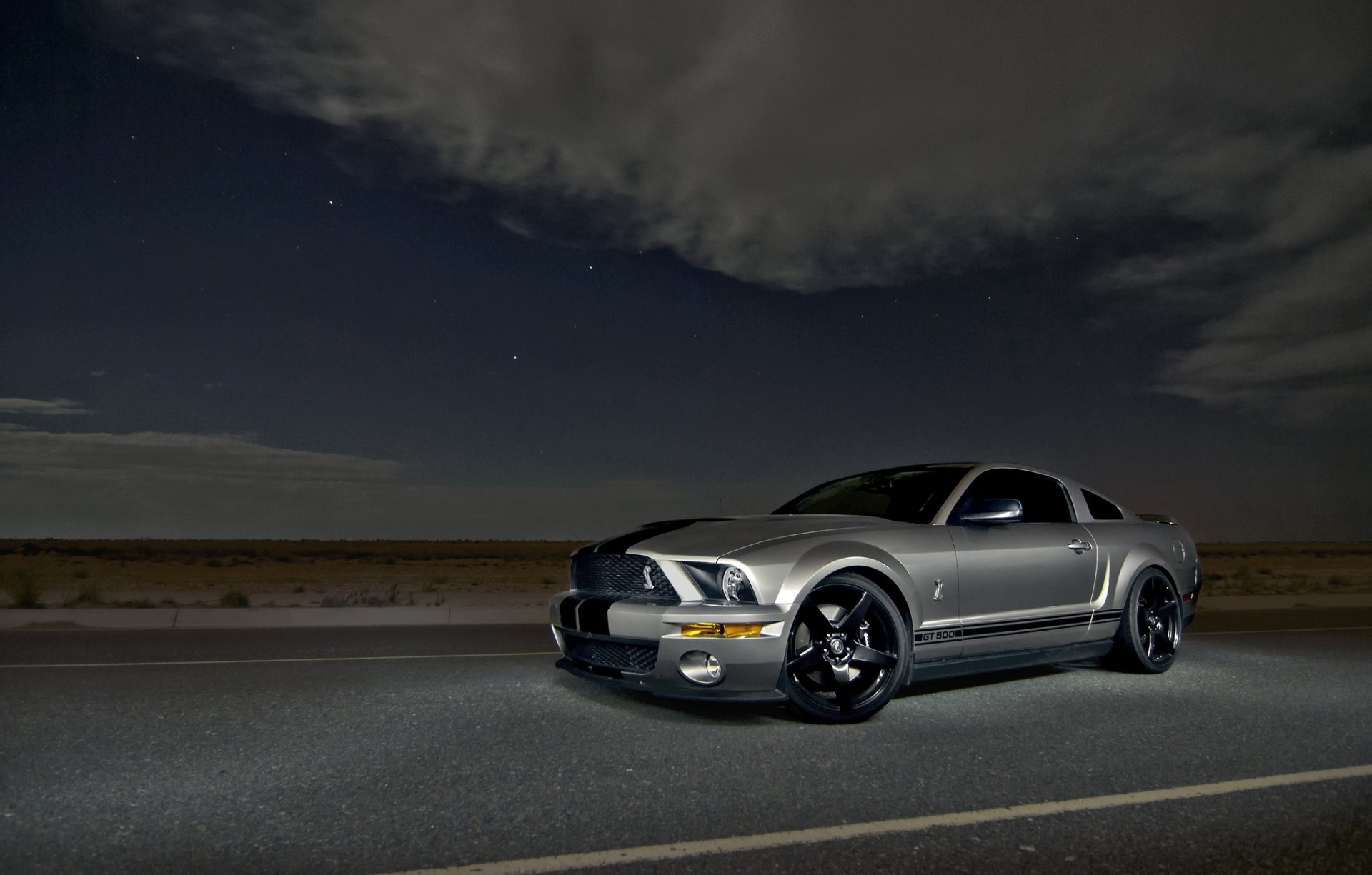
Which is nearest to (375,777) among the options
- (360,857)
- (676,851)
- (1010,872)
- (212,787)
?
(212,787)

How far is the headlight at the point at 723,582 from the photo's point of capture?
18.7 ft

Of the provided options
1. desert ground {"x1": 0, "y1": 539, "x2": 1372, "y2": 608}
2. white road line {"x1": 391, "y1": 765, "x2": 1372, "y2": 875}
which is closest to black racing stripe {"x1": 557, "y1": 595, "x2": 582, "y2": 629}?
white road line {"x1": 391, "y1": 765, "x2": 1372, "y2": 875}

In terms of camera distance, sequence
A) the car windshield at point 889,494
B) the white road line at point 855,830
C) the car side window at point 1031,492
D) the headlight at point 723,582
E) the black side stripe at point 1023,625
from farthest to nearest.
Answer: the car side window at point 1031,492 < the car windshield at point 889,494 < the black side stripe at point 1023,625 < the headlight at point 723,582 < the white road line at point 855,830

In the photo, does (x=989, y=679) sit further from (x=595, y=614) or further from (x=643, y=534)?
(x=595, y=614)

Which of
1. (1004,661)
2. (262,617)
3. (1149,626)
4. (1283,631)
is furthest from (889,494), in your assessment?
(262,617)

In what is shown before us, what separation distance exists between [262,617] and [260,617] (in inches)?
0.9

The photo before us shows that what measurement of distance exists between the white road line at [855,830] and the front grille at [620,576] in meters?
2.15

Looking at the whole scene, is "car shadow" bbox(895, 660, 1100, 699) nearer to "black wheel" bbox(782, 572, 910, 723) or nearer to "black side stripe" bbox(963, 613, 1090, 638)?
"black side stripe" bbox(963, 613, 1090, 638)

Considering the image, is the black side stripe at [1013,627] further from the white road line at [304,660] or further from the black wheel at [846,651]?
the white road line at [304,660]

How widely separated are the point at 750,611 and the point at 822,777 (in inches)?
45.1

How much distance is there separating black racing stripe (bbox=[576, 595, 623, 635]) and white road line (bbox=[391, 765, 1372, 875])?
2428 mm

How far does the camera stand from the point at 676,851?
3590 millimetres

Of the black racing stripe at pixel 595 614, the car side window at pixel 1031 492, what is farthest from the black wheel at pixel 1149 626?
the black racing stripe at pixel 595 614

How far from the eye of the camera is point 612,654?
6094 mm
